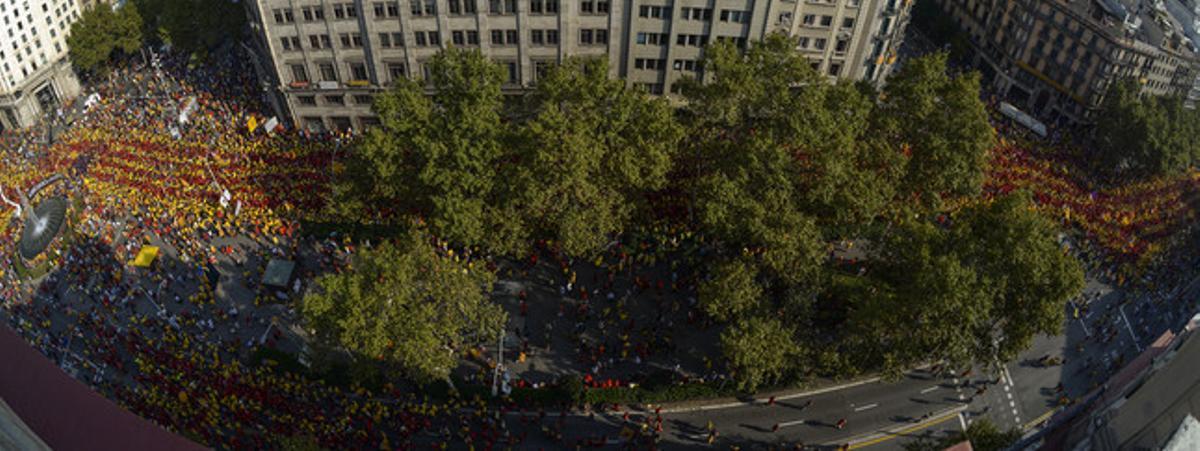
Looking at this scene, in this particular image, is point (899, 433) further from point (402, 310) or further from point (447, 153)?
point (447, 153)

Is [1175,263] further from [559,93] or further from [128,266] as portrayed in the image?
[128,266]

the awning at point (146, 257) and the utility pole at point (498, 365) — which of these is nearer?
the utility pole at point (498, 365)

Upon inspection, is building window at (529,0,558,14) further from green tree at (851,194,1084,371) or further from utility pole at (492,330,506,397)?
green tree at (851,194,1084,371)

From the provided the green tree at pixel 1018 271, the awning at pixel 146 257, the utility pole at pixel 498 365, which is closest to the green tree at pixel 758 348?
the green tree at pixel 1018 271

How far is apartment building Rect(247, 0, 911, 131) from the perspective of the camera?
83062 millimetres

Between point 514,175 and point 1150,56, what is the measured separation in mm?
69907

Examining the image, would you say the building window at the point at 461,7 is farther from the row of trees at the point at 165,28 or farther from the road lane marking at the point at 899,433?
the road lane marking at the point at 899,433

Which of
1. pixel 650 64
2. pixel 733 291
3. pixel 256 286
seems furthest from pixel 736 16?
pixel 256 286

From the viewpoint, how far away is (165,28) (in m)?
101

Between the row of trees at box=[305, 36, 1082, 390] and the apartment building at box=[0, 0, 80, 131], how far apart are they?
50954mm

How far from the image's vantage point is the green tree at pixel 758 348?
5725 cm

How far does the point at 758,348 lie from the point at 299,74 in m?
58.3

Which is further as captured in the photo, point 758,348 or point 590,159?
point 590,159

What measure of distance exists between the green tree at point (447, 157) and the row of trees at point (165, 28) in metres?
42.3
